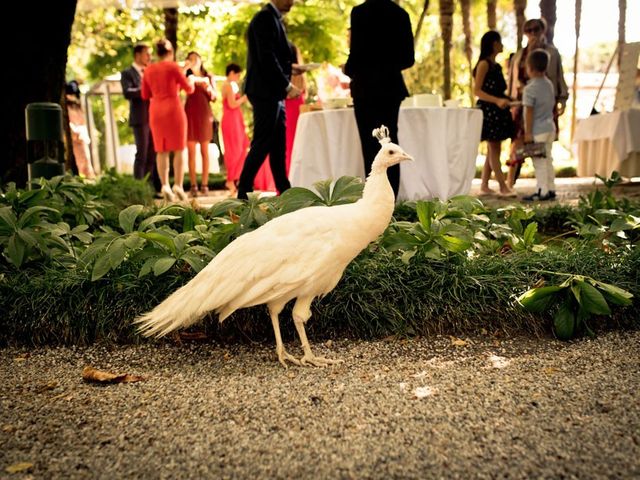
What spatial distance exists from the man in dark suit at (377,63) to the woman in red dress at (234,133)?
14.3 feet

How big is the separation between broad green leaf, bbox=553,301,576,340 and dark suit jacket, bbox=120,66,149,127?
784cm

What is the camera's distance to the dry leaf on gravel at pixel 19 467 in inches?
75.3

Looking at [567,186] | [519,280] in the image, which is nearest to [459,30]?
[567,186]

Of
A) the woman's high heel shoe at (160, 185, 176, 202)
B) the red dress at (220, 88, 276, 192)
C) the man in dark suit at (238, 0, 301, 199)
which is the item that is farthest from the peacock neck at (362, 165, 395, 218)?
the red dress at (220, 88, 276, 192)

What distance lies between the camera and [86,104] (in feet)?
53.6

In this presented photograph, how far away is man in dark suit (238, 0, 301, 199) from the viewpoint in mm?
5602

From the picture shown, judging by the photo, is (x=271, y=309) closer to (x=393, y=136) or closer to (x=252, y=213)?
(x=252, y=213)

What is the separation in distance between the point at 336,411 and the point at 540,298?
4.17 feet

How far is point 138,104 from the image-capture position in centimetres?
962

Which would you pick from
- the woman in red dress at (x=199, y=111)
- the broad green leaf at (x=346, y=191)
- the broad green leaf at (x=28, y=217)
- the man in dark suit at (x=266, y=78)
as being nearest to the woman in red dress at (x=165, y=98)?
the woman in red dress at (x=199, y=111)

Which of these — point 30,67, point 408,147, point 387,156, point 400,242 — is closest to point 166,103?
point 30,67

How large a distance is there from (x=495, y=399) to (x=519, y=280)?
107 cm

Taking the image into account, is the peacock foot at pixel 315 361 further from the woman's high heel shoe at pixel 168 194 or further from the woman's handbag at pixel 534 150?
the woman's high heel shoe at pixel 168 194

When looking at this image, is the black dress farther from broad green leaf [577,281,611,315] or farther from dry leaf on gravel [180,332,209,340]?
dry leaf on gravel [180,332,209,340]
